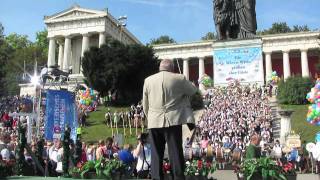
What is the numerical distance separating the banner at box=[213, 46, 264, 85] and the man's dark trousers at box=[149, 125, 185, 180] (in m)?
19.7

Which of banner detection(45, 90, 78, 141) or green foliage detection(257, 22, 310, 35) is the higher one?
green foliage detection(257, 22, 310, 35)

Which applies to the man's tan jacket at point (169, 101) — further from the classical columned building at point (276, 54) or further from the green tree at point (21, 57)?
the green tree at point (21, 57)

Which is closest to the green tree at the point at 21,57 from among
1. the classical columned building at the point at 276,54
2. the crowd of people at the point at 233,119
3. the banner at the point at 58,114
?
the classical columned building at the point at 276,54

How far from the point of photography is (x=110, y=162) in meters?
9.10

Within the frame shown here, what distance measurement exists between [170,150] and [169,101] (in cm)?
69

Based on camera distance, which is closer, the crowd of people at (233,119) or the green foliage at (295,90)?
the crowd of people at (233,119)

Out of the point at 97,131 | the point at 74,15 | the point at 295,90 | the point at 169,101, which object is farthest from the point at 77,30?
the point at 169,101

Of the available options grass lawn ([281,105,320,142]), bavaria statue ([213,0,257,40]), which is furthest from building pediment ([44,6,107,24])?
bavaria statue ([213,0,257,40])

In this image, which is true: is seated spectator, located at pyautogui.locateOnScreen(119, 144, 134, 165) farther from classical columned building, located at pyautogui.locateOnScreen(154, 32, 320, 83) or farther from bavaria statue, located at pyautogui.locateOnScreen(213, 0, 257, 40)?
classical columned building, located at pyautogui.locateOnScreen(154, 32, 320, 83)

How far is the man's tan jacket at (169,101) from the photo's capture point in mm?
6043

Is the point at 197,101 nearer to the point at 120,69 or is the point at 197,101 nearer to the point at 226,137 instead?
the point at 226,137

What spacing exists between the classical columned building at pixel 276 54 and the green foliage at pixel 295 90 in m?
30.7

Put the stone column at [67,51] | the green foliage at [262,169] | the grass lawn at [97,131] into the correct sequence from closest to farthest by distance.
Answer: the green foliage at [262,169]
the grass lawn at [97,131]
the stone column at [67,51]

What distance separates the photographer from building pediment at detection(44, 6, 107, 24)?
80.2m
